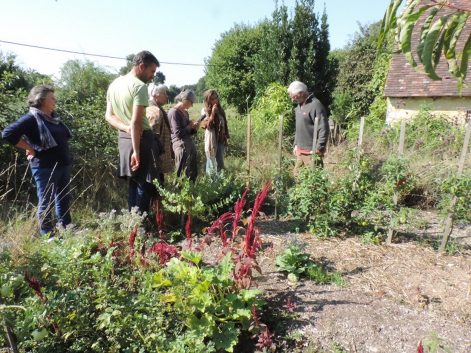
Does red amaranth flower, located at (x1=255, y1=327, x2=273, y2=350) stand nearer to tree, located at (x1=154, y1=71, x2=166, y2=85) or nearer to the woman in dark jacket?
the woman in dark jacket

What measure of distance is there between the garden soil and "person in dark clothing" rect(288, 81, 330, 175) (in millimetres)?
1381

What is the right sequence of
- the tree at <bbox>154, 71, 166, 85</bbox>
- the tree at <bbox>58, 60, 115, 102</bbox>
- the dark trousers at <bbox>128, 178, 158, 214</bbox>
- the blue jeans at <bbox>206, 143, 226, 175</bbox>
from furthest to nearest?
the tree at <bbox>58, 60, 115, 102</bbox> < the tree at <bbox>154, 71, 166, 85</bbox> < the blue jeans at <bbox>206, 143, 226, 175</bbox> < the dark trousers at <bbox>128, 178, 158, 214</bbox>

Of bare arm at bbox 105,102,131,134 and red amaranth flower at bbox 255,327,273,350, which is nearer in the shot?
red amaranth flower at bbox 255,327,273,350

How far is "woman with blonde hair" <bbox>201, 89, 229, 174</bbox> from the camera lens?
5.44m

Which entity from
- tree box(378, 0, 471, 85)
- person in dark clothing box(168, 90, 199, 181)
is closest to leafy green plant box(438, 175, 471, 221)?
tree box(378, 0, 471, 85)

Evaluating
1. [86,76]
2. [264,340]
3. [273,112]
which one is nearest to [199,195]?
[264,340]

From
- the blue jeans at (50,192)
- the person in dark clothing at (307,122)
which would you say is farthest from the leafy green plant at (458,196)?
the blue jeans at (50,192)

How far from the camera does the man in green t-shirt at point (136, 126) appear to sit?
130 inches

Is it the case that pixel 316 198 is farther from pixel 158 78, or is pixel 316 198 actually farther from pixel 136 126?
pixel 158 78

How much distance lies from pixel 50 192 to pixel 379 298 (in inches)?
134

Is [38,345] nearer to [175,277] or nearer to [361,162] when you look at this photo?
[175,277]

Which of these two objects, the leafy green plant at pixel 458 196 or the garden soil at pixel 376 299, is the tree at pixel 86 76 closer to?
the garden soil at pixel 376 299

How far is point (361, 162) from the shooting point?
3.77 metres

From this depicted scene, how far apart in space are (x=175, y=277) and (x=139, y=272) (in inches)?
17.8
